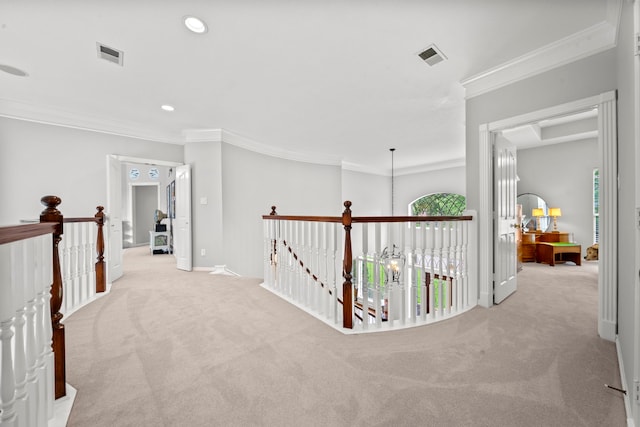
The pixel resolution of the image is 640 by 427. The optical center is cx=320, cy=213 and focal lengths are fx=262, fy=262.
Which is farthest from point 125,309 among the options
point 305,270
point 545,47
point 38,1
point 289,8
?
point 545,47

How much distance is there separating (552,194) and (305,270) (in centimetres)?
670

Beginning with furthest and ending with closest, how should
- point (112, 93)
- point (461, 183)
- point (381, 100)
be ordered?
point (461, 183) < point (381, 100) < point (112, 93)

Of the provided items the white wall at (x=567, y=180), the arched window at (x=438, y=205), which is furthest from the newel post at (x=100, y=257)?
the white wall at (x=567, y=180)

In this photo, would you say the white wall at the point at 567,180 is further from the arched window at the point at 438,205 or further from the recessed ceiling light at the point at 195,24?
the recessed ceiling light at the point at 195,24

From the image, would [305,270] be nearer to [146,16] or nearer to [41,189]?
[146,16]

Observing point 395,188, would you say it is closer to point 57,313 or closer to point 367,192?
point 367,192

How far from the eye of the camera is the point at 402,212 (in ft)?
30.8

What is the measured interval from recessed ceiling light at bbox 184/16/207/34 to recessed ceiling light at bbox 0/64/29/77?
227 centimetres

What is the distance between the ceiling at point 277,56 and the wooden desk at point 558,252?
3492 mm

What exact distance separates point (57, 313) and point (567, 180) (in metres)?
8.54

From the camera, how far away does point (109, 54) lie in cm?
251

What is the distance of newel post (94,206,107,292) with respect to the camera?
3334 mm

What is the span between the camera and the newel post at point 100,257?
3334mm

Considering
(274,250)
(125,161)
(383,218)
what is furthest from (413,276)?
(125,161)
